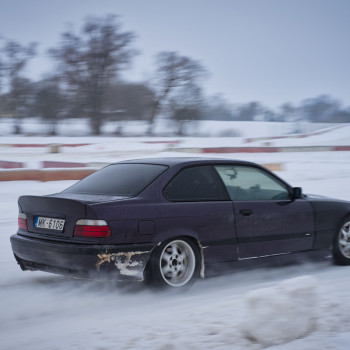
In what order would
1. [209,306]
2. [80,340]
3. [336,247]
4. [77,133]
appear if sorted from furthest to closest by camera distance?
[77,133], [336,247], [209,306], [80,340]

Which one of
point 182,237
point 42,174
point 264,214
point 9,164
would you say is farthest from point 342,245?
point 9,164

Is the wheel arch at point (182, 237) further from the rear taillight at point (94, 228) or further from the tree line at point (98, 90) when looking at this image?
the tree line at point (98, 90)

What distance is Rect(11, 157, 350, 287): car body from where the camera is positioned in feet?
14.3

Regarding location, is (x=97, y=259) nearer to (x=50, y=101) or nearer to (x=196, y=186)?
(x=196, y=186)

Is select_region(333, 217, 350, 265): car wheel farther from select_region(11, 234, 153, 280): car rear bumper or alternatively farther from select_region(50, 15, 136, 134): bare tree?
select_region(50, 15, 136, 134): bare tree

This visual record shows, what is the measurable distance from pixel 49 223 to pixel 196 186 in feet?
4.37

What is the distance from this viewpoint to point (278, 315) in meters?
3.36

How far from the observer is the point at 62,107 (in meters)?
49.8

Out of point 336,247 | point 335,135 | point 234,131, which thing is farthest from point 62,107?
point 336,247

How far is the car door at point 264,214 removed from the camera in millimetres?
5137

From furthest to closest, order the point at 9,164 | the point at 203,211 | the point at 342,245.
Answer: the point at 9,164, the point at 342,245, the point at 203,211

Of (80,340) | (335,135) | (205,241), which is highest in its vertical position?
(335,135)

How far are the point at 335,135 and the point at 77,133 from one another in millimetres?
24435

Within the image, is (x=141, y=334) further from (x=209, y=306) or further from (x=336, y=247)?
(x=336, y=247)
